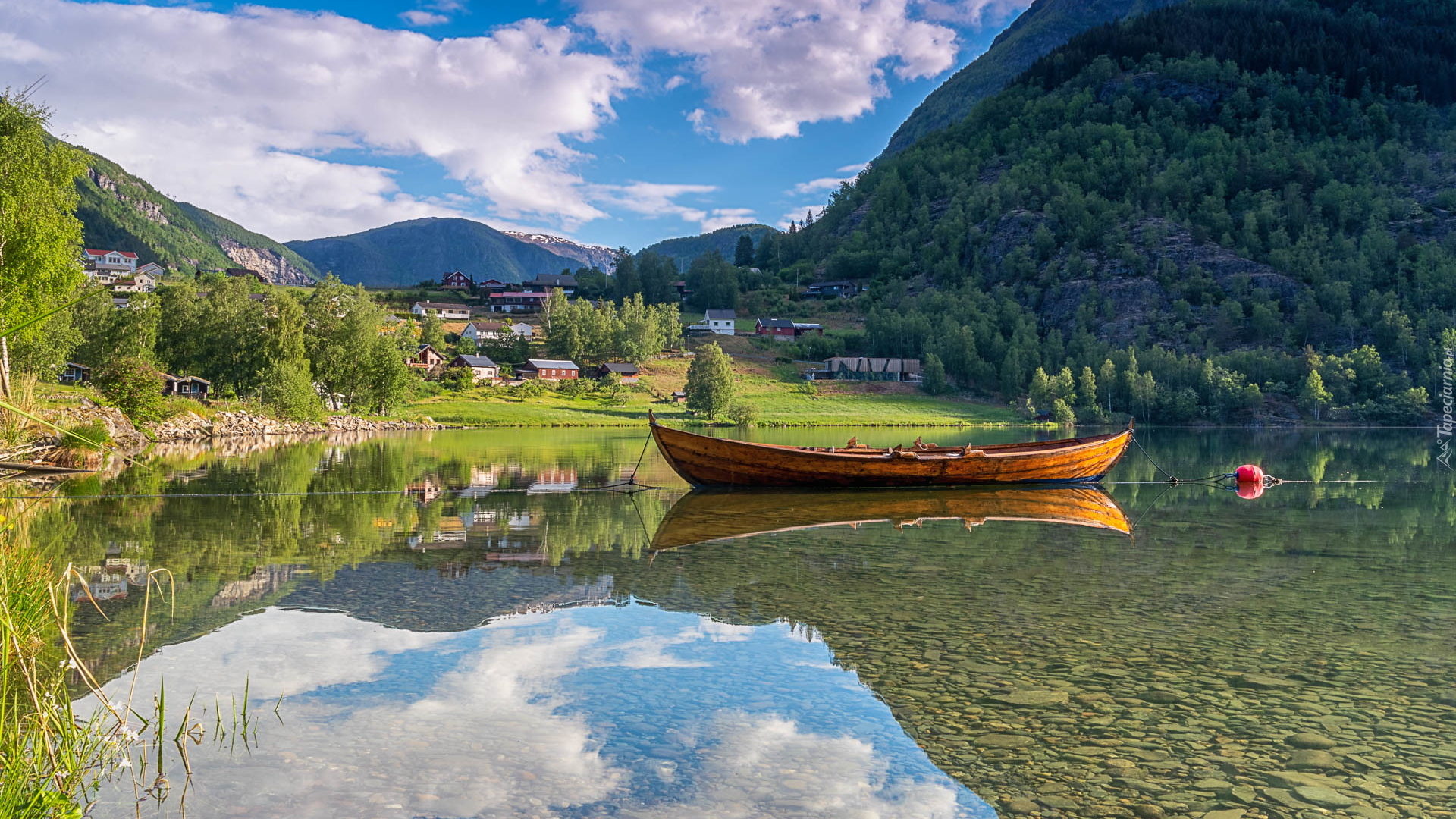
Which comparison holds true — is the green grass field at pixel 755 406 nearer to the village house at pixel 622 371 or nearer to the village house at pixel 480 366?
the village house at pixel 622 371

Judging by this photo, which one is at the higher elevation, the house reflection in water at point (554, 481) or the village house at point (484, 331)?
the village house at point (484, 331)

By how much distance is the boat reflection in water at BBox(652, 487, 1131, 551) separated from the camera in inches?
888

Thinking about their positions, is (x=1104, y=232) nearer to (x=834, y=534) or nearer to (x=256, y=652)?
(x=834, y=534)

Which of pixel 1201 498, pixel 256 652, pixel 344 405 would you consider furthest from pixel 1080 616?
pixel 344 405

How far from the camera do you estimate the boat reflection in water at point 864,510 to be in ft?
74.0

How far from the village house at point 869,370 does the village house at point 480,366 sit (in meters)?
50.4

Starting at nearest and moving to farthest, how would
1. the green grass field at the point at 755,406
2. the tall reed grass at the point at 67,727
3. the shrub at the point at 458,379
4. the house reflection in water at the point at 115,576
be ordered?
the tall reed grass at the point at 67,727, the house reflection in water at the point at 115,576, the green grass field at the point at 755,406, the shrub at the point at 458,379

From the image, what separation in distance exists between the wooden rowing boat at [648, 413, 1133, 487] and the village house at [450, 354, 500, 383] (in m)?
96.5

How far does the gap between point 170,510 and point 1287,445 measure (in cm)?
7235

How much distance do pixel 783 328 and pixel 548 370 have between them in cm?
5940

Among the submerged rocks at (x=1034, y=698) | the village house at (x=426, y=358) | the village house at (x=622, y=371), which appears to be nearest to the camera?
the submerged rocks at (x=1034, y=698)

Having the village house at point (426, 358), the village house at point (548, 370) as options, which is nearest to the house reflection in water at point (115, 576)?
the village house at point (426, 358)

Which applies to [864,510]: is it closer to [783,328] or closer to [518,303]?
[783,328]

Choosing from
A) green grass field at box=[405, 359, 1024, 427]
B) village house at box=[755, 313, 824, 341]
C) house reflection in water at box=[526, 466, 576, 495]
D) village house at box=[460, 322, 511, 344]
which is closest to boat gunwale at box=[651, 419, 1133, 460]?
house reflection in water at box=[526, 466, 576, 495]
